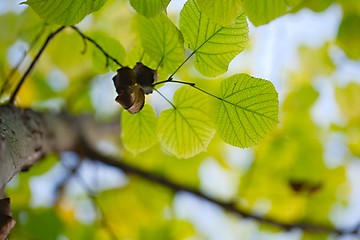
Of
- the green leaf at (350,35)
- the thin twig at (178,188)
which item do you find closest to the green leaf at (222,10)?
the green leaf at (350,35)

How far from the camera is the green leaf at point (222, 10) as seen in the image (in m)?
0.50

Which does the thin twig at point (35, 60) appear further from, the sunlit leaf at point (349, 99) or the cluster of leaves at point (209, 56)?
the sunlit leaf at point (349, 99)

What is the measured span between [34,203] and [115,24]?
0.59 metres

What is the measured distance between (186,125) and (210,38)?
128 mm

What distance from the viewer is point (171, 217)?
162 cm

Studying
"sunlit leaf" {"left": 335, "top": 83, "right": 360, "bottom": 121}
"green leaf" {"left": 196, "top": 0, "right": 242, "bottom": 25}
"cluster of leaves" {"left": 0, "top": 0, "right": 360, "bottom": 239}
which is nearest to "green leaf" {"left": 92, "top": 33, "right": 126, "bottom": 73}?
→ "cluster of leaves" {"left": 0, "top": 0, "right": 360, "bottom": 239}

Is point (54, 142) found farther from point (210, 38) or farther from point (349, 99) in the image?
point (349, 99)

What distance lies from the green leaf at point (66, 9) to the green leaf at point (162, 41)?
8cm

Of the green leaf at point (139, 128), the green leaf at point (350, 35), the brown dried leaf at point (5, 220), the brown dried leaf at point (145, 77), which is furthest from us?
the green leaf at point (350, 35)

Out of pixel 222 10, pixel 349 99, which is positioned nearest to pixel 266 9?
pixel 222 10

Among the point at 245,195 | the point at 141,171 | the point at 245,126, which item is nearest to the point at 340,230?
the point at 245,195

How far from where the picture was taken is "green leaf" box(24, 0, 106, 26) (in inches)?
20.4

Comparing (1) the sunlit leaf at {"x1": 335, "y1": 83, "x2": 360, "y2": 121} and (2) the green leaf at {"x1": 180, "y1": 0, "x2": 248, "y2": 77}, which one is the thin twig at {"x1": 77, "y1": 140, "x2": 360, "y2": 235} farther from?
(2) the green leaf at {"x1": 180, "y1": 0, "x2": 248, "y2": 77}

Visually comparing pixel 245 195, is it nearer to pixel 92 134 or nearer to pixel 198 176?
pixel 198 176
